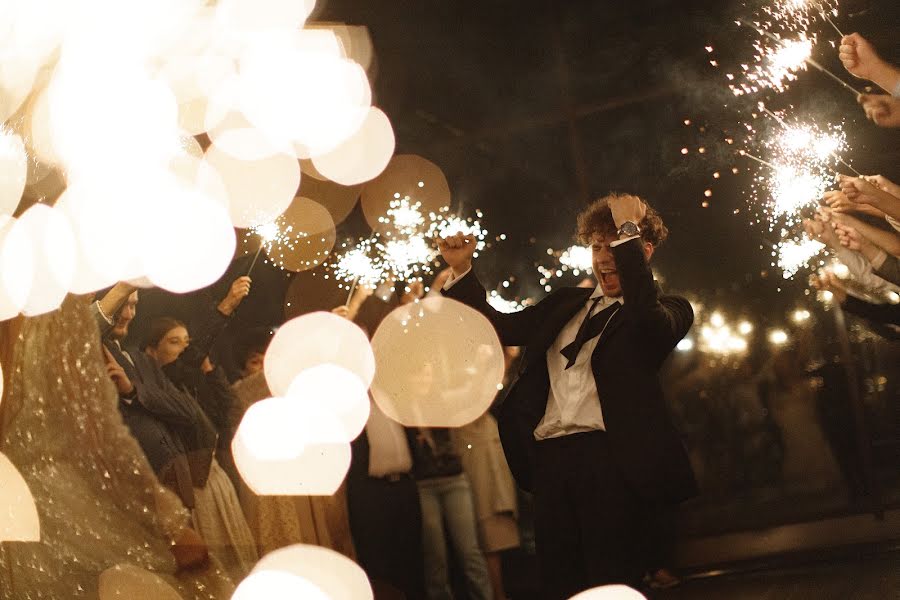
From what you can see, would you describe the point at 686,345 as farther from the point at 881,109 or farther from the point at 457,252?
the point at 457,252

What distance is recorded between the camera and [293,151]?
523cm

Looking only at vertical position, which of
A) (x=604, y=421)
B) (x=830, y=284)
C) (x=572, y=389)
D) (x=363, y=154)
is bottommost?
(x=604, y=421)

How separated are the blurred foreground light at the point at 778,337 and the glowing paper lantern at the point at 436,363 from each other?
1.33 metres

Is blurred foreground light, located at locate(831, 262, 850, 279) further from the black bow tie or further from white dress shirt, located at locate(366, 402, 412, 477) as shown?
white dress shirt, located at locate(366, 402, 412, 477)

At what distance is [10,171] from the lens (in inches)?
88.9

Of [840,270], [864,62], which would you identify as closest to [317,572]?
[840,270]

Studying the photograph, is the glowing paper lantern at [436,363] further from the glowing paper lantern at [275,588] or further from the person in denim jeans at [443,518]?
the glowing paper lantern at [275,588]

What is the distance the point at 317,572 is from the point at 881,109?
308 cm

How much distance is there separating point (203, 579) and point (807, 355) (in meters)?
2.92

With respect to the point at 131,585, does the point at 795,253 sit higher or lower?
higher

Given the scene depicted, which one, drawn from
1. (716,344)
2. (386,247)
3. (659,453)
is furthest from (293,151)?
(659,453)

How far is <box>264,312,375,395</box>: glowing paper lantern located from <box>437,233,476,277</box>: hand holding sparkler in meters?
1.24

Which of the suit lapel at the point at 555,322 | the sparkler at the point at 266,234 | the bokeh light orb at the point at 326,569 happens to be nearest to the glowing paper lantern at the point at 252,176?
the sparkler at the point at 266,234

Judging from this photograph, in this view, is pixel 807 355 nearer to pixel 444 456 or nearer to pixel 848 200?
pixel 848 200
